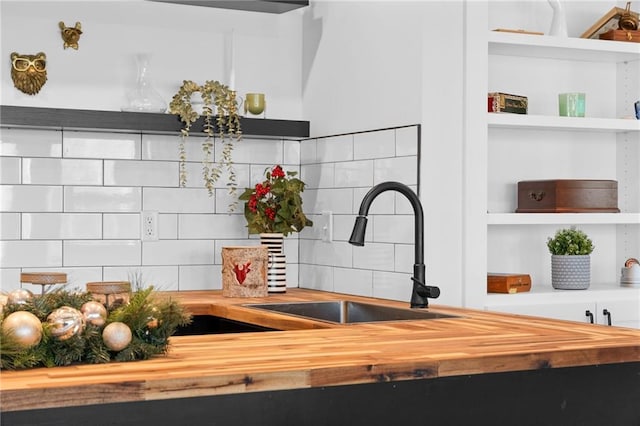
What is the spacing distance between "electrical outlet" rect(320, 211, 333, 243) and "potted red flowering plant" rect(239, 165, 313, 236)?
0.26ft

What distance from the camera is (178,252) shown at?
404 centimetres

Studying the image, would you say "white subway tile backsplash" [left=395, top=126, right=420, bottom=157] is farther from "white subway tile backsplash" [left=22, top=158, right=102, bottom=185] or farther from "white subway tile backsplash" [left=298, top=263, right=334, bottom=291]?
"white subway tile backsplash" [left=22, top=158, right=102, bottom=185]

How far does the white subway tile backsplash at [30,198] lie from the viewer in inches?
147

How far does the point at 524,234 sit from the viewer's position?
Answer: 3963mm

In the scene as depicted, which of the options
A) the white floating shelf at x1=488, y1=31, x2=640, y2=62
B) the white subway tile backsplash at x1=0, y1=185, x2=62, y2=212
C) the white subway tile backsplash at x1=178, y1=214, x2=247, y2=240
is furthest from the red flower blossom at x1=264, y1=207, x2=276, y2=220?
the white floating shelf at x1=488, y1=31, x2=640, y2=62

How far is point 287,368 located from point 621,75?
2724 millimetres

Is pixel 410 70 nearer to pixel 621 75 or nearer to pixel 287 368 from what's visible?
pixel 621 75

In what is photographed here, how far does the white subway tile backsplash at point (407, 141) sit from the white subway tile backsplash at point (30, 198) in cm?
130

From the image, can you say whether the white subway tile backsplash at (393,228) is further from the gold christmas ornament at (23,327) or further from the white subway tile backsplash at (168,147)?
the gold christmas ornament at (23,327)

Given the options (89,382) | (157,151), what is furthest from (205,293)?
(89,382)

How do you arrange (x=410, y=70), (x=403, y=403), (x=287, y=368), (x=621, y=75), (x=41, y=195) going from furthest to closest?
1. (x=621, y=75)
2. (x=41, y=195)
3. (x=410, y=70)
4. (x=403, y=403)
5. (x=287, y=368)

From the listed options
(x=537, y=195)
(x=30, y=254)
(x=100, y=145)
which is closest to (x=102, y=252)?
(x=30, y=254)

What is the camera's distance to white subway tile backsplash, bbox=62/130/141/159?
385cm

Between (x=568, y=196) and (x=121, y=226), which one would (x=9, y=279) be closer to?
(x=121, y=226)
